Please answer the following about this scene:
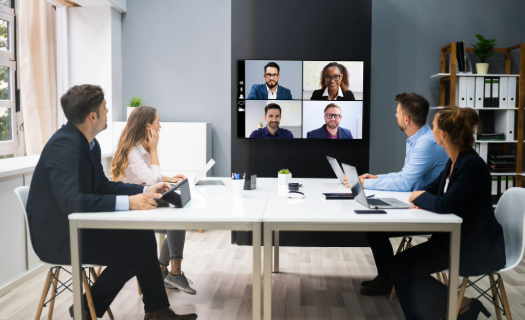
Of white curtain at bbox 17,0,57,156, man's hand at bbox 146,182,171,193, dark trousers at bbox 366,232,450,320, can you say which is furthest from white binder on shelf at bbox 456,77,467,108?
white curtain at bbox 17,0,57,156

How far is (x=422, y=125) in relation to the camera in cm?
296

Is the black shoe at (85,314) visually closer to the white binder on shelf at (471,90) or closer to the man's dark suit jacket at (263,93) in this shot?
the man's dark suit jacket at (263,93)

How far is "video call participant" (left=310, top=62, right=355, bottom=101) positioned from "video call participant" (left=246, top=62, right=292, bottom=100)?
0.29 metres

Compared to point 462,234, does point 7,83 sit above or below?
above

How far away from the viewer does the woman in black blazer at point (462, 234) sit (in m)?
2.03

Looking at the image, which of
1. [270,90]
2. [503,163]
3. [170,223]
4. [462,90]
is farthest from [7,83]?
[503,163]

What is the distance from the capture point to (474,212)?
2.05 metres

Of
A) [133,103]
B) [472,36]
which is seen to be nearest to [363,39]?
[472,36]

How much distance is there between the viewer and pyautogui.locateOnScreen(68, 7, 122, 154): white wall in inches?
198

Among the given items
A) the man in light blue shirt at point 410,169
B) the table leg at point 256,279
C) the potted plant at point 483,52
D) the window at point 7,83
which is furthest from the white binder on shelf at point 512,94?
the window at point 7,83

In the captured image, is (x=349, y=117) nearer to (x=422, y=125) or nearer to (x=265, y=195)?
(x=422, y=125)

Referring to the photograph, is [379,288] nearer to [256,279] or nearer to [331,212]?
[331,212]

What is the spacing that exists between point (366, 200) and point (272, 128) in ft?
7.88

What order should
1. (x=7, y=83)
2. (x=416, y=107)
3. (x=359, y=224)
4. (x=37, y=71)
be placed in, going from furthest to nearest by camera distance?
(x=37, y=71) < (x=7, y=83) < (x=416, y=107) < (x=359, y=224)
